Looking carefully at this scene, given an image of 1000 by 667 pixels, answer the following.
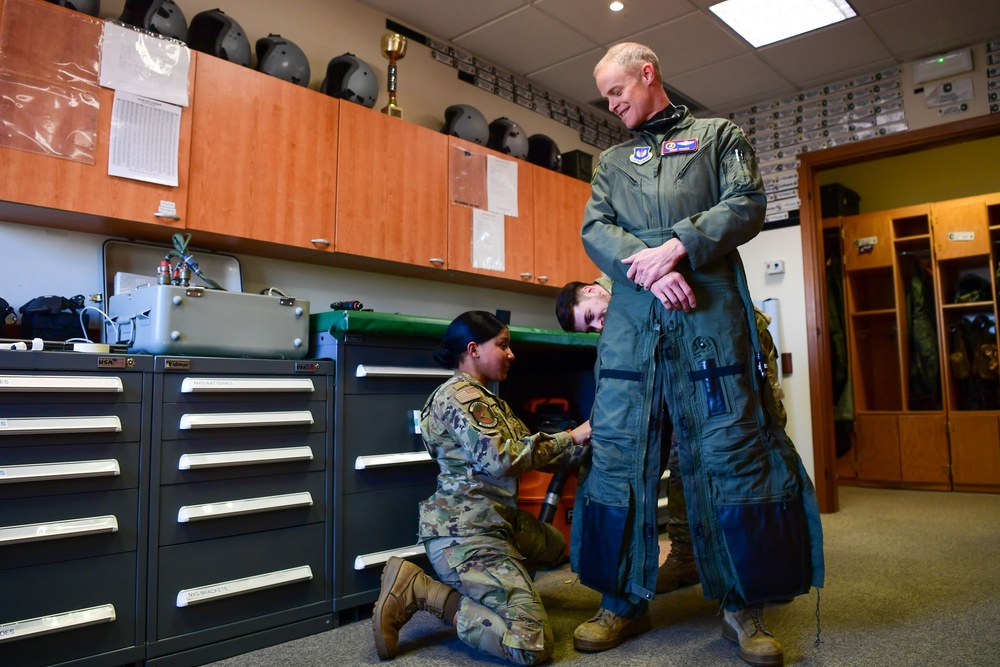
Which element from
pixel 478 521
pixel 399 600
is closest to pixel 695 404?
pixel 478 521

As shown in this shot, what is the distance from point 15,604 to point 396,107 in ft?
8.53

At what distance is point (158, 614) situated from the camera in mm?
1740

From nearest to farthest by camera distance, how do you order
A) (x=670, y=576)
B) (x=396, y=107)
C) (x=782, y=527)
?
(x=782, y=527) < (x=670, y=576) < (x=396, y=107)

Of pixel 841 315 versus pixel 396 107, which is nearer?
pixel 396 107

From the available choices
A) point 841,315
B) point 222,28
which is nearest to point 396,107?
point 222,28

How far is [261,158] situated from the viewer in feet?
8.93

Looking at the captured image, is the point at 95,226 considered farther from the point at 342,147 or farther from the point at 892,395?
the point at 892,395

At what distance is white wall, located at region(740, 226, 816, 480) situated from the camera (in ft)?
14.4

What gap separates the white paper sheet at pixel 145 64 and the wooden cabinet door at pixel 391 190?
70 centimetres

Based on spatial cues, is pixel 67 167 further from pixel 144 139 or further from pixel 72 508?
pixel 72 508

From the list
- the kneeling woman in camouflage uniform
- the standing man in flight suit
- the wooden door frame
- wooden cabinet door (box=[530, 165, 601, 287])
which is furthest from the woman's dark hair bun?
the wooden door frame

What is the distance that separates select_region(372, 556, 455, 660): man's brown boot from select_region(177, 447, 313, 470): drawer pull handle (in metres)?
0.44

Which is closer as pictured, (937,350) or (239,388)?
(239,388)

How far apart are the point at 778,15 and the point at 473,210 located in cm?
203
